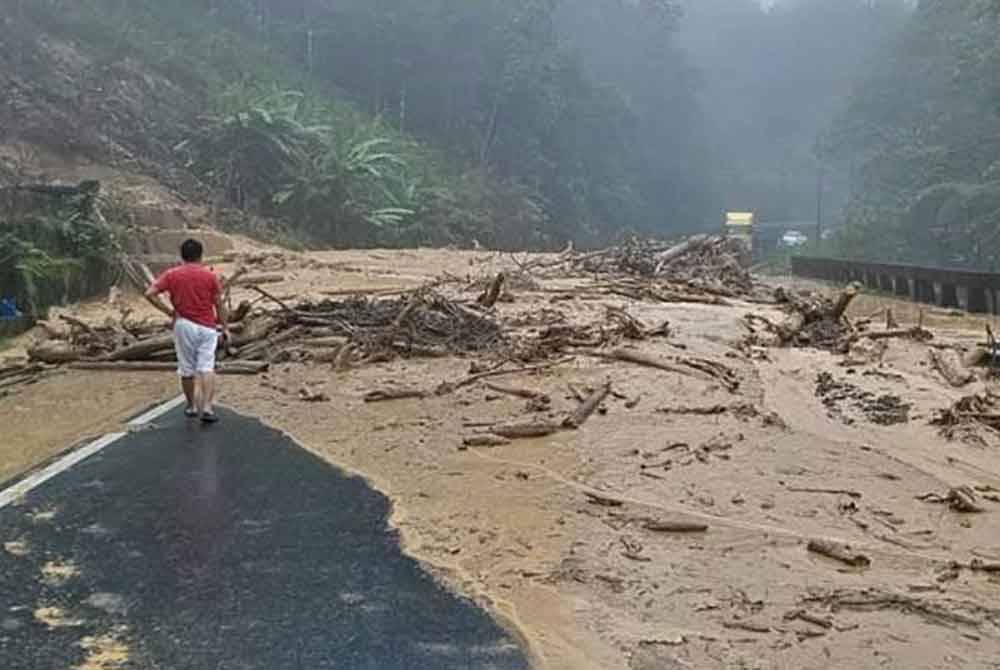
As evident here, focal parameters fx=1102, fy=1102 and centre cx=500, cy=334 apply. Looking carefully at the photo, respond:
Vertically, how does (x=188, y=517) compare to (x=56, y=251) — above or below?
below

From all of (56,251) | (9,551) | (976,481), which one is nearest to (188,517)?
(9,551)

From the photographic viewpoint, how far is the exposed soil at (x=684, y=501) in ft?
16.1

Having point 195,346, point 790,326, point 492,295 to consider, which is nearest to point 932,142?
point 790,326

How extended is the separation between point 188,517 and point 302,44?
170 ft

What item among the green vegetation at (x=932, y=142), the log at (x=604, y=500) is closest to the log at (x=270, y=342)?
the log at (x=604, y=500)

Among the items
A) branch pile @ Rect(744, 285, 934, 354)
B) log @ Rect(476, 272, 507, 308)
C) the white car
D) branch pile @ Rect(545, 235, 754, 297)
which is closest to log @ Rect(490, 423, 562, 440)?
branch pile @ Rect(744, 285, 934, 354)

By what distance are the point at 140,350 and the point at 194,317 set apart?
3.55 metres

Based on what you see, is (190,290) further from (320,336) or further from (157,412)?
(320,336)

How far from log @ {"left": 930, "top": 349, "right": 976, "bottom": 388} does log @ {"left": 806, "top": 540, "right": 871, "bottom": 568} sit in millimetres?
6574

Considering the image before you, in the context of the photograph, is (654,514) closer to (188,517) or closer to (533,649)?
(533,649)

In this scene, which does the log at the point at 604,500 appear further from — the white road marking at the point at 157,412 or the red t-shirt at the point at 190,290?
the white road marking at the point at 157,412

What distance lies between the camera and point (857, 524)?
6.64 metres

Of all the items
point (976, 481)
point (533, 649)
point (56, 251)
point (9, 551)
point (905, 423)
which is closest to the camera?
A: point (533, 649)

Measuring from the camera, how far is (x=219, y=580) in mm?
5445
